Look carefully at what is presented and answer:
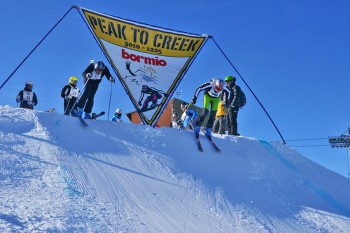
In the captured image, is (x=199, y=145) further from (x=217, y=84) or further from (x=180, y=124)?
(x=180, y=124)

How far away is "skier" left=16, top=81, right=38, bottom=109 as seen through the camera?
1155 centimetres

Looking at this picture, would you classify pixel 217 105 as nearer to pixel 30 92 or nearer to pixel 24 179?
pixel 30 92

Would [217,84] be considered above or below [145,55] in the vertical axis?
below

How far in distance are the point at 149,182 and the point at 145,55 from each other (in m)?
5.39

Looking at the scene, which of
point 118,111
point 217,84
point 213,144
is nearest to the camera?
point 213,144

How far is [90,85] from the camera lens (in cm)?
1012

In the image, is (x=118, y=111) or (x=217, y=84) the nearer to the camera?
(x=217, y=84)

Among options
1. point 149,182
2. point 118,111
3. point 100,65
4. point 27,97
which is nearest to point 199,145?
point 149,182

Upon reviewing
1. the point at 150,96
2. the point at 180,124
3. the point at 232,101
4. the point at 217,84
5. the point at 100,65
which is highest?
the point at 100,65

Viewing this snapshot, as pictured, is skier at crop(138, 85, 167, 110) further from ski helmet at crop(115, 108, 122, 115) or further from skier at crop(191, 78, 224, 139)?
ski helmet at crop(115, 108, 122, 115)

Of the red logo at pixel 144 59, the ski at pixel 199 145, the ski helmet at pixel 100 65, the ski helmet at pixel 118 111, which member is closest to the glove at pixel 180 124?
the red logo at pixel 144 59

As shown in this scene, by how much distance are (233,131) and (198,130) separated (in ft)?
5.76

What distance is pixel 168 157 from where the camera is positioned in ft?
29.8

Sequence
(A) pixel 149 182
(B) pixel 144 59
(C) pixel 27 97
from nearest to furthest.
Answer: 1. (A) pixel 149 182
2. (C) pixel 27 97
3. (B) pixel 144 59
